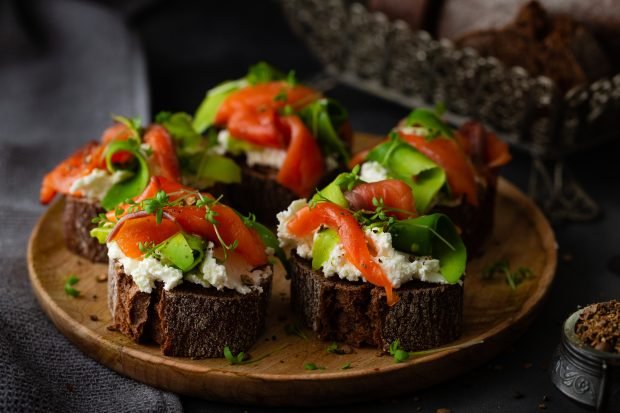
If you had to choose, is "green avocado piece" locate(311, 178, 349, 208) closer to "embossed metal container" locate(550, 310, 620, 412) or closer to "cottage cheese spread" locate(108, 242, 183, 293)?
"cottage cheese spread" locate(108, 242, 183, 293)

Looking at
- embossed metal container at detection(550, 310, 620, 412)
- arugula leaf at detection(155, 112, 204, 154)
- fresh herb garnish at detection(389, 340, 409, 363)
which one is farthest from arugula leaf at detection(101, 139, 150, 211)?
embossed metal container at detection(550, 310, 620, 412)

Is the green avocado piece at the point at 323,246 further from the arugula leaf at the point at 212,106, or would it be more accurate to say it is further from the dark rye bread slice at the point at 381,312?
the arugula leaf at the point at 212,106

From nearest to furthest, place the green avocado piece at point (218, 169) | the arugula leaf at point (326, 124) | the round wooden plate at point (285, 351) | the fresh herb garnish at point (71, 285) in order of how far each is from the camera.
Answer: the round wooden plate at point (285, 351), the fresh herb garnish at point (71, 285), the green avocado piece at point (218, 169), the arugula leaf at point (326, 124)

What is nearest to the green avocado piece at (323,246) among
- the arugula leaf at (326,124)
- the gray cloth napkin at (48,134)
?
the gray cloth napkin at (48,134)

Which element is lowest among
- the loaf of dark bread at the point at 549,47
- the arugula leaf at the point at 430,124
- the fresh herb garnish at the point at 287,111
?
the fresh herb garnish at the point at 287,111

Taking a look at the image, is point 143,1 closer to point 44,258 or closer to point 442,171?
point 44,258

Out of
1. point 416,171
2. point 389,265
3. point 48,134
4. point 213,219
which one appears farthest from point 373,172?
point 48,134

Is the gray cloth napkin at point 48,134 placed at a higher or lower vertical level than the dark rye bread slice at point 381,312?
lower
